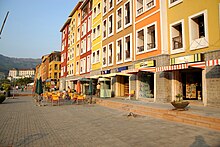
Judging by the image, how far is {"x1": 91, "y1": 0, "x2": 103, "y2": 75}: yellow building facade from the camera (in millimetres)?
26920

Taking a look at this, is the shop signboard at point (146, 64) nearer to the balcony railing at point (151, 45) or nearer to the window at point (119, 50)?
the balcony railing at point (151, 45)

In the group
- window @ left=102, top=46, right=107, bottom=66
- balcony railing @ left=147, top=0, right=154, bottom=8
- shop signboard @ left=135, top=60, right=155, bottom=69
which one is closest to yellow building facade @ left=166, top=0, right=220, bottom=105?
shop signboard @ left=135, top=60, right=155, bottom=69

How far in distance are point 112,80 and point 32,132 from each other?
15.6m

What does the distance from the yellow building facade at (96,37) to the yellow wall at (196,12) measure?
44.5 ft

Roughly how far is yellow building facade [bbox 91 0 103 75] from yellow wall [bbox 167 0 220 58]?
1358cm

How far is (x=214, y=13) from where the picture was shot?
11258 millimetres

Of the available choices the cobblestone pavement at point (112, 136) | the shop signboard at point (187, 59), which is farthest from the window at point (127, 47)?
the cobblestone pavement at point (112, 136)

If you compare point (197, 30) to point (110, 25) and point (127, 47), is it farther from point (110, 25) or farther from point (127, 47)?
point (110, 25)

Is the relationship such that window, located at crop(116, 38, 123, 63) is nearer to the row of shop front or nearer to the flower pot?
the row of shop front

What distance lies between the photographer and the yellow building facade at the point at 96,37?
26920 millimetres

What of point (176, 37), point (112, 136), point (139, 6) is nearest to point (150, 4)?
point (139, 6)

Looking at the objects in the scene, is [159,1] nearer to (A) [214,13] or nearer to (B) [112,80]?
(A) [214,13]

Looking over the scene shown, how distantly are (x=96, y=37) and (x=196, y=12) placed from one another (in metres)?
17.5

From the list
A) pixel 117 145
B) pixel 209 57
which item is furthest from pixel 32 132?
pixel 209 57
